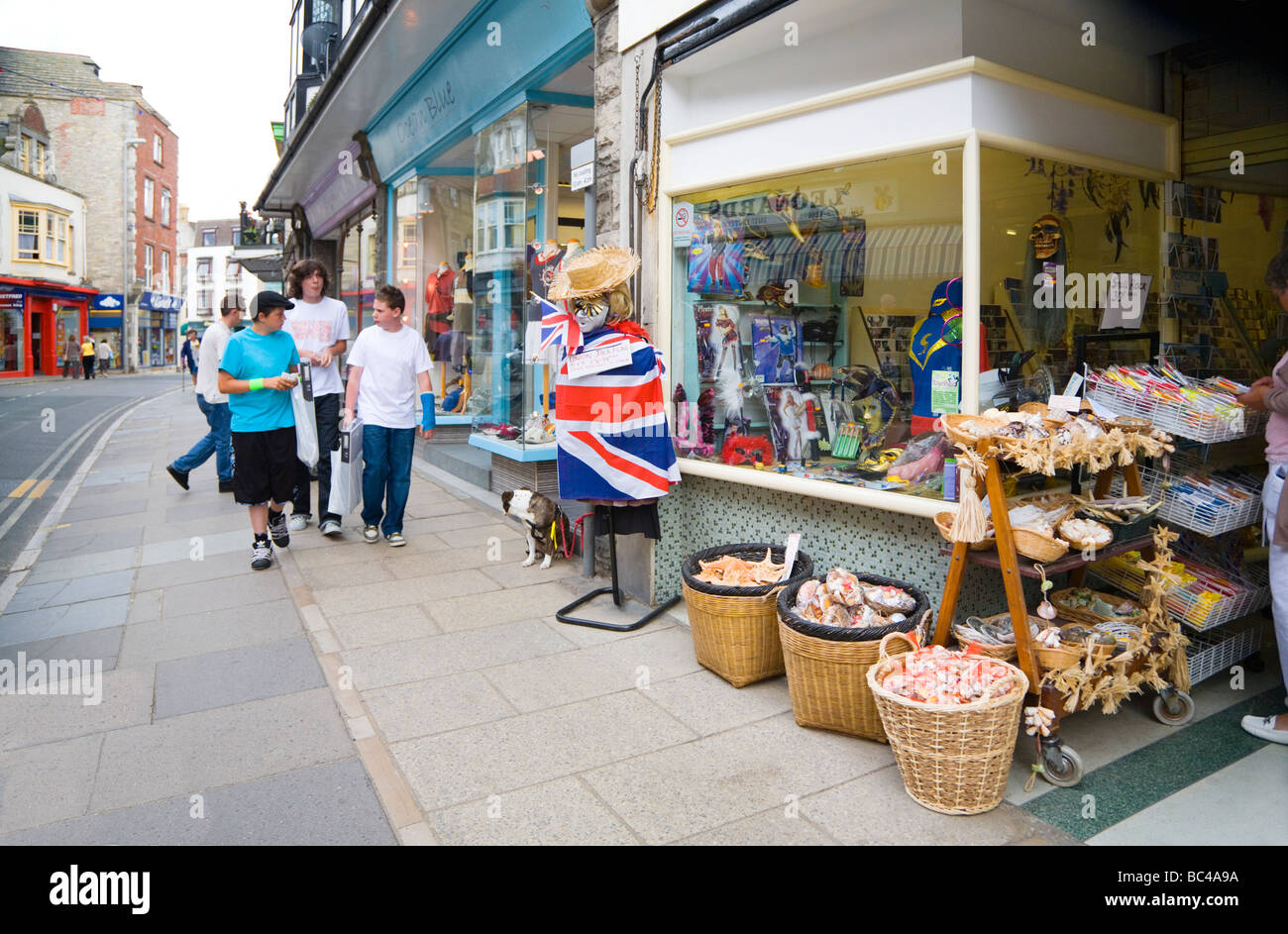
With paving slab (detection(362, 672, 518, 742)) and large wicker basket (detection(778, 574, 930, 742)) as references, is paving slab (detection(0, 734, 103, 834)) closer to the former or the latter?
paving slab (detection(362, 672, 518, 742))

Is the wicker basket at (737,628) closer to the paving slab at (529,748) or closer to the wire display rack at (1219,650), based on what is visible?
the paving slab at (529,748)

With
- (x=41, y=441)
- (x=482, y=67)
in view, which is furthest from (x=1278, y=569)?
(x=41, y=441)

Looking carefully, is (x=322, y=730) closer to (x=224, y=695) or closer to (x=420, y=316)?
(x=224, y=695)

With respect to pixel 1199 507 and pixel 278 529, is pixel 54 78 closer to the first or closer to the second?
pixel 278 529

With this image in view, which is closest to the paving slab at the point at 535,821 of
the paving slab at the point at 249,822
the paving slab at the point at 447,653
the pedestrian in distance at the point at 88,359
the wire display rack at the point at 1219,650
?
the paving slab at the point at 249,822

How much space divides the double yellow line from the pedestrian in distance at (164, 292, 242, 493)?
1.90 m

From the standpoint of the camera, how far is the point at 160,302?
147 ft

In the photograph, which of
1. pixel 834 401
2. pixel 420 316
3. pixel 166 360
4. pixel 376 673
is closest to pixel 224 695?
pixel 376 673

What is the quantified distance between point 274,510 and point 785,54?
4546 millimetres

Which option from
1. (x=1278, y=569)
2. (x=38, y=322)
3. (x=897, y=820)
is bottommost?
(x=897, y=820)

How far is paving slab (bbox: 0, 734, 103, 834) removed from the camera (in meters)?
2.95

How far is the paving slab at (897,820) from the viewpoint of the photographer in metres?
2.77

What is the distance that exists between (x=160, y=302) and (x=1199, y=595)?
5000 centimetres

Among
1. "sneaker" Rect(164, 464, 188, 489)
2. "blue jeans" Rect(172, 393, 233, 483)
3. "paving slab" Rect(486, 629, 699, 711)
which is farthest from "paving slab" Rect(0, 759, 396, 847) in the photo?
"sneaker" Rect(164, 464, 188, 489)
